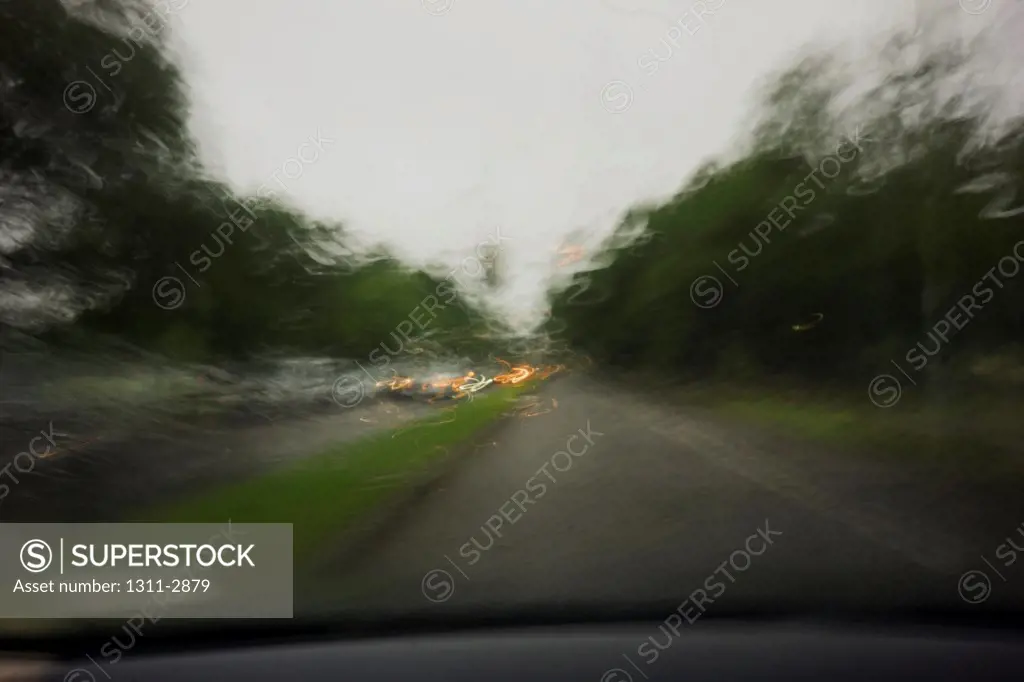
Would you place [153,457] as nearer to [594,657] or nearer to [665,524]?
[594,657]

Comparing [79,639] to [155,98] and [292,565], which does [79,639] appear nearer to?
[292,565]

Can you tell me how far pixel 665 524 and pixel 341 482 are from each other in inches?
48.9

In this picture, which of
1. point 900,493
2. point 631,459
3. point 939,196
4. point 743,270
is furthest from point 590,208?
point 900,493

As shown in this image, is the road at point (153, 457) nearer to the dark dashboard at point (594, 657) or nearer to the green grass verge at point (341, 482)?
the green grass verge at point (341, 482)

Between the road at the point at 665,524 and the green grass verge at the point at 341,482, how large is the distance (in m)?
0.11

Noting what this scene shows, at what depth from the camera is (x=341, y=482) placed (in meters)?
2.62

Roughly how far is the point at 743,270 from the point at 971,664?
1496mm

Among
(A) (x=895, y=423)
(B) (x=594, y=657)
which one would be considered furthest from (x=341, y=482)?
(A) (x=895, y=423)

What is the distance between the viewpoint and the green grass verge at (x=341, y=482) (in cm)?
250

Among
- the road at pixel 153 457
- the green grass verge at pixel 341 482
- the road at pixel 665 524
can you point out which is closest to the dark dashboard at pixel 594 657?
the road at pixel 665 524

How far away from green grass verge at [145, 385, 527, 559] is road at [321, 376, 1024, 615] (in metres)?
0.11

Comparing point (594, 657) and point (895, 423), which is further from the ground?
point (895, 423)

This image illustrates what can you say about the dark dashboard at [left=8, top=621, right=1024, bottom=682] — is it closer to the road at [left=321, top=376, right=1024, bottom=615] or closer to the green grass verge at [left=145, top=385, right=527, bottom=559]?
the road at [left=321, top=376, right=1024, bottom=615]

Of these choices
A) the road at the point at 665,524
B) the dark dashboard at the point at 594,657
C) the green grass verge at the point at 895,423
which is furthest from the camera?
the green grass verge at the point at 895,423
